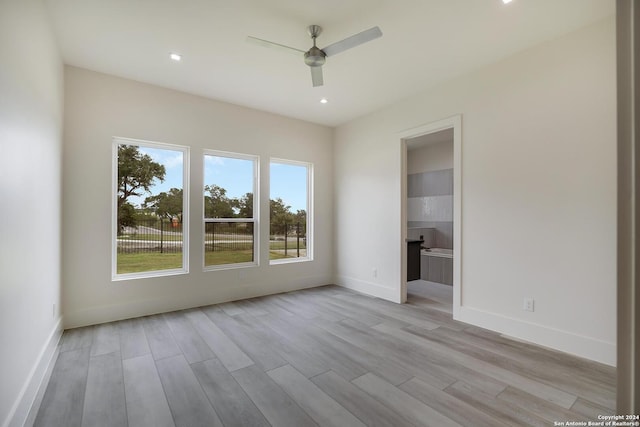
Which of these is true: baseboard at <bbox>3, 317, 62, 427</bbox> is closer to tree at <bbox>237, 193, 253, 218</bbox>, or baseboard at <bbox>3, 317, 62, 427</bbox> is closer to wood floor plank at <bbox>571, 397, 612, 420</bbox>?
tree at <bbox>237, 193, 253, 218</bbox>

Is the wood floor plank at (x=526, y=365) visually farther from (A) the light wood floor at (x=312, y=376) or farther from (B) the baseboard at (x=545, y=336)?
(B) the baseboard at (x=545, y=336)

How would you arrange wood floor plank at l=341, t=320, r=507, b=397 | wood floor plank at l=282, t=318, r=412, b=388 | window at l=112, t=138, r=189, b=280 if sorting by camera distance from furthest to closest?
window at l=112, t=138, r=189, b=280 → wood floor plank at l=282, t=318, r=412, b=388 → wood floor plank at l=341, t=320, r=507, b=397

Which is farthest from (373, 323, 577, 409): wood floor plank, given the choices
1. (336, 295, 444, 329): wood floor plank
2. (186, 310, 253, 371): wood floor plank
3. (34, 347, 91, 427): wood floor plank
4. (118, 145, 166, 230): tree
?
(118, 145, 166, 230): tree

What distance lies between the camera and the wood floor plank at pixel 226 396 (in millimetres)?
1810

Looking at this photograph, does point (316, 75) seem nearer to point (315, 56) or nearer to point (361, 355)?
point (315, 56)

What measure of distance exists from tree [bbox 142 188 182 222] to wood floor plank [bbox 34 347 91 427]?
1743 millimetres

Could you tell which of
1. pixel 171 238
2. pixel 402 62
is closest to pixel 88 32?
pixel 171 238

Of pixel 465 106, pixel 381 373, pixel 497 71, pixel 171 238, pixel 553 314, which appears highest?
pixel 497 71

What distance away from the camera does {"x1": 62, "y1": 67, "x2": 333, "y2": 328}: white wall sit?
324 cm

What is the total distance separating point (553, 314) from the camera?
9.09 feet

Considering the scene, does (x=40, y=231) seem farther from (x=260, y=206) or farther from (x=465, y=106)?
(x=465, y=106)

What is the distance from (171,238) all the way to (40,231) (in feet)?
5.44

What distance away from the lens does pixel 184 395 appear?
6.72 ft

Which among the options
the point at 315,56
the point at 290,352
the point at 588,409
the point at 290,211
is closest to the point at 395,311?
the point at 290,352
